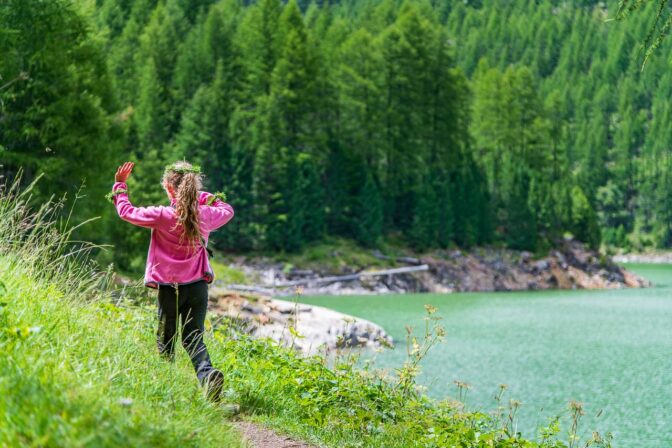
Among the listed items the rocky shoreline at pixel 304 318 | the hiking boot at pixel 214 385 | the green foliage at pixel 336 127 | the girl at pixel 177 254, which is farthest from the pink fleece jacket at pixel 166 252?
the green foliage at pixel 336 127

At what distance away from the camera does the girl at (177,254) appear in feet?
19.1

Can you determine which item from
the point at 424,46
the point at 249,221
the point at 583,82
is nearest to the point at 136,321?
the point at 249,221

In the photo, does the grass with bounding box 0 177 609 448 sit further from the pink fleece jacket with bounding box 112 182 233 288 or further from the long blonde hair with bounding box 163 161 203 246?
the long blonde hair with bounding box 163 161 203 246

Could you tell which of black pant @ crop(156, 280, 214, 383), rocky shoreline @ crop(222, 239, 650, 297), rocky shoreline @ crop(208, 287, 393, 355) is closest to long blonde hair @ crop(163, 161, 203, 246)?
black pant @ crop(156, 280, 214, 383)

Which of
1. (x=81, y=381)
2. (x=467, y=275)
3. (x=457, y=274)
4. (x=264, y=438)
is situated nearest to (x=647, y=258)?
(x=467, y=275)

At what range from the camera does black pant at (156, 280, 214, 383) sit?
5.85 metres

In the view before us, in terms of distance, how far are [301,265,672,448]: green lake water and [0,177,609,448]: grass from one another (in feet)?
5.69

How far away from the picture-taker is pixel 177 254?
19.3 ft

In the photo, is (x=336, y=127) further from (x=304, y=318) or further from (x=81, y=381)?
(x=81, y=381)

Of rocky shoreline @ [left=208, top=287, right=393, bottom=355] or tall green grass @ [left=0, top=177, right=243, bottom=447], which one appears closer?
tall green grass @ [left=0, top=177, right=243, bottom=447]

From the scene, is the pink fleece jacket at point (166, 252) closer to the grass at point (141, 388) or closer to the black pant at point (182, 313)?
the black pant at point (182, 313)

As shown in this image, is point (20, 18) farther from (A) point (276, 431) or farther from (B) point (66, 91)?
(A) point (276, 431)

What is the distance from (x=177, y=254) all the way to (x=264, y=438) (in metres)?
1.29

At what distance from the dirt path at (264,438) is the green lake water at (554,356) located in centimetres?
304
